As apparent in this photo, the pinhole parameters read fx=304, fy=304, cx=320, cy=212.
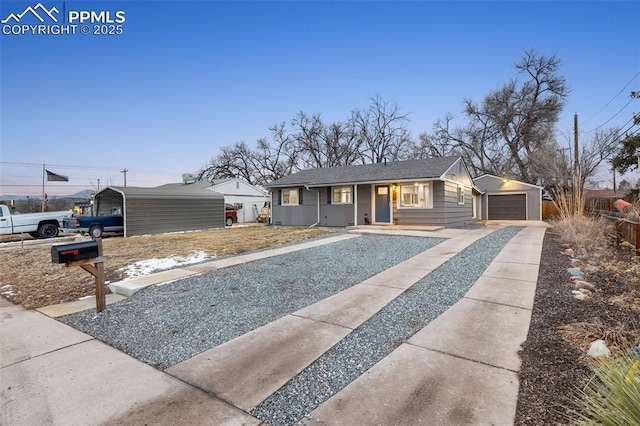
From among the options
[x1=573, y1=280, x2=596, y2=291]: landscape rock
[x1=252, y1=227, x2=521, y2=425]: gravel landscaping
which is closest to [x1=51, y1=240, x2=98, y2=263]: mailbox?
[x1=252, y1=227, x2=521, y2=425]: gravel landscaping

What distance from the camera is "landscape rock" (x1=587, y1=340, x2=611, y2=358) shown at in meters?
2.41

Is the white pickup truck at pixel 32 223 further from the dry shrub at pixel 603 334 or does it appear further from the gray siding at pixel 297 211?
the dry shrub at pixel 603 334

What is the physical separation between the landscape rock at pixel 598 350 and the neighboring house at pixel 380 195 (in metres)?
10.7

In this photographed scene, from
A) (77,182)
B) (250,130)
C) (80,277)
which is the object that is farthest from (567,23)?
(77,182)

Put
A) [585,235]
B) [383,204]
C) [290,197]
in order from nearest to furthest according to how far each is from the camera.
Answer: [585,235], [383,204], [290,197]

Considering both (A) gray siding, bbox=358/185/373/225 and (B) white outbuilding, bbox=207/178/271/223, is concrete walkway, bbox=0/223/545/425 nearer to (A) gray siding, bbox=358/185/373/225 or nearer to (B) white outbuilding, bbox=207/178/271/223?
(A) gray siding, bbox=358/185/373/225

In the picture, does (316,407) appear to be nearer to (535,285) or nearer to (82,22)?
(535,285)

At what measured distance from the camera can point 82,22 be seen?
791 centimetres

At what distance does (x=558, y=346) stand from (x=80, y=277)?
7.55 metres

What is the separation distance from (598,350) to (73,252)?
543 centimetres

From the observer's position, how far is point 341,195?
1557 cm

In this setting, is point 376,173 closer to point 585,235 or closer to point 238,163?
point 585,235

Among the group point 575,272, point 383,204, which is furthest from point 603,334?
point 383,204

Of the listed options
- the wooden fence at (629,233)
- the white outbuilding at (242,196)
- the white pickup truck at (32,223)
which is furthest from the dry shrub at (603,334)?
the white outbuilding at (242,196)
